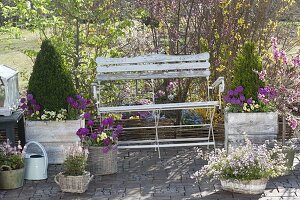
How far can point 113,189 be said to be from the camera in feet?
19.0

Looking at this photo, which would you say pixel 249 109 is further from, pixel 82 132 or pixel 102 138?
pixel 82 132

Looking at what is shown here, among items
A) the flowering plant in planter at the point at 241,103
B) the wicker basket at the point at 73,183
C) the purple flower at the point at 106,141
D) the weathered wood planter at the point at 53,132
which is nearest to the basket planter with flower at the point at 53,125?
the weathered wood planter at the point at 53,132

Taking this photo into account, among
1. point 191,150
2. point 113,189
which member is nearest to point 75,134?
point 113,189

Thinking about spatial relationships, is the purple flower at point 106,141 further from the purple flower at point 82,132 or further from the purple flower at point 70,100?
the purple flower at point 70,100

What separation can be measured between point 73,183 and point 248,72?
2196mm

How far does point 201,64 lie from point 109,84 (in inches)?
53.9

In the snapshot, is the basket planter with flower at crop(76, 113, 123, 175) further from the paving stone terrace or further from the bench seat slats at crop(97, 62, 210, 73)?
the bench seat slats at crop(97, 62, 210, 73)

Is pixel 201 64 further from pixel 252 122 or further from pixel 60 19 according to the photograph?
pixel 60 19

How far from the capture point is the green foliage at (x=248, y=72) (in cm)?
654

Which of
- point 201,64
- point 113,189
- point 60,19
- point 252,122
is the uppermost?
point 60,19

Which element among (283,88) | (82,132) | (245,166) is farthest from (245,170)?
(82,132)

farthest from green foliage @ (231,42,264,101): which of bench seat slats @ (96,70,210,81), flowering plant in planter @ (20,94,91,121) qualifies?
flowering plant in planter @ (20,94,91,121)

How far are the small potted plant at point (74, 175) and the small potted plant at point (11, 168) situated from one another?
0.39m

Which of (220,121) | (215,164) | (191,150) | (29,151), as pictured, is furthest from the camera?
(220,121)
